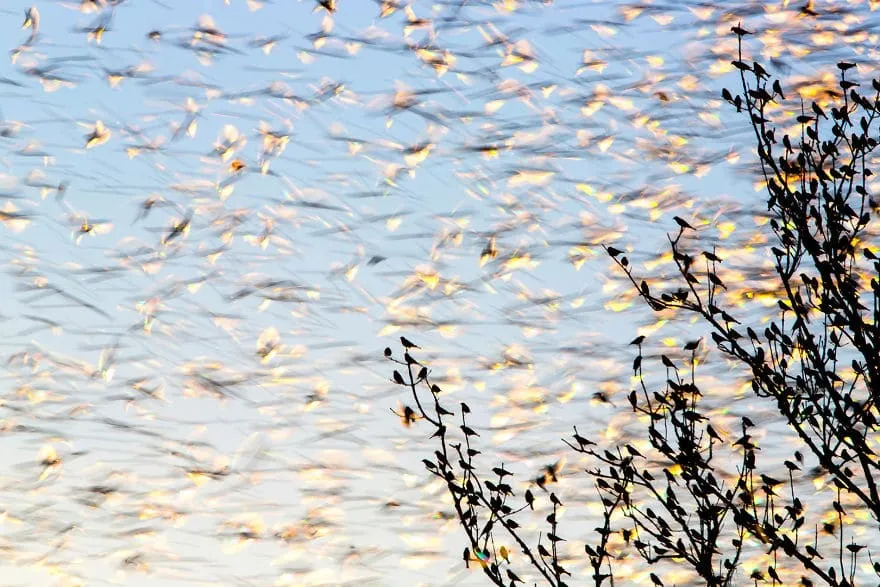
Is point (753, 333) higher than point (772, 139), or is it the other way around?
point (772, 139)

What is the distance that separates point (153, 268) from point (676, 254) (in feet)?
20.9

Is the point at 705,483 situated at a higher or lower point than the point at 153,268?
higher

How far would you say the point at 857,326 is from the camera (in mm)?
7188

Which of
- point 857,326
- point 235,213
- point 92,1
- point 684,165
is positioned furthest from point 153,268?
point 857,326

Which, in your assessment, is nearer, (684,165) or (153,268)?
(684,165)

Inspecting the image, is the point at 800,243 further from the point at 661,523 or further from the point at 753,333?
the point at 661,523

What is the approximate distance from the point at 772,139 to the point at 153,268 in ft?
22.0

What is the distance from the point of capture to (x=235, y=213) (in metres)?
11.8

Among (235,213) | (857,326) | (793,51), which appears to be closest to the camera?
(857,326)

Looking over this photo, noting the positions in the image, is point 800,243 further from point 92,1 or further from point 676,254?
point 92,1

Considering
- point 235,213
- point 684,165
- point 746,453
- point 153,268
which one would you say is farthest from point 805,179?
point 153,268

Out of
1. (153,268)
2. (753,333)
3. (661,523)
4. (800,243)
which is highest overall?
(800,243)

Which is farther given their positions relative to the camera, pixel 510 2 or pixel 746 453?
pixel 510 2

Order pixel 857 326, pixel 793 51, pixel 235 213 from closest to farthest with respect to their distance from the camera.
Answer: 1. pixel 857 326
2. pixel 793 51
3. pixel 235 213
